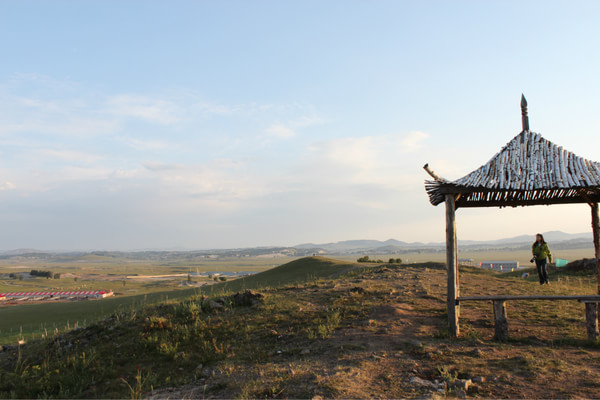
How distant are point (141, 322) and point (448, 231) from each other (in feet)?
24.9

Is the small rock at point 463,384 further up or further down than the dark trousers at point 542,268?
further down

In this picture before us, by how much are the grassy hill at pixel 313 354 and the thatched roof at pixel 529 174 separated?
3030 millimetres

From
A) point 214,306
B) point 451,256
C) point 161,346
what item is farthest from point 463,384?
point 214,306

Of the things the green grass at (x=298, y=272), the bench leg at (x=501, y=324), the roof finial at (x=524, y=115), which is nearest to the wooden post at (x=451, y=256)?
the bench leg at (x=501, y=324)

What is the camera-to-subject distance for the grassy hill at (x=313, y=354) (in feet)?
19.2

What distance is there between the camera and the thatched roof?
8.16 meters

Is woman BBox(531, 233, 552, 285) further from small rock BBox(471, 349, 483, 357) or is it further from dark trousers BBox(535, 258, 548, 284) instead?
small rock BBox(471, 349, 483, 357)

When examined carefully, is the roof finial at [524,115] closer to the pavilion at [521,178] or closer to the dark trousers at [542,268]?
the pavilion at [521,178]

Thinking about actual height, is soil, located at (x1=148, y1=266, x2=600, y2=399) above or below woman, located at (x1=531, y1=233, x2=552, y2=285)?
below

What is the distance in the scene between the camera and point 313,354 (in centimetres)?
735

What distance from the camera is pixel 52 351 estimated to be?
8969 mm

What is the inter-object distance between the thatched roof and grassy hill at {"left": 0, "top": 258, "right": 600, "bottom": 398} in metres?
3.03

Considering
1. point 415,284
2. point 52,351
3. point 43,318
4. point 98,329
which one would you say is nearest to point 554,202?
point 415,284

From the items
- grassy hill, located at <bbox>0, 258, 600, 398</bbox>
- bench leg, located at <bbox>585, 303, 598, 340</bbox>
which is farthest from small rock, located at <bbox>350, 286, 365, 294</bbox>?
bench leg, located at <bbox>585, 303, 598, 340</bbox>
